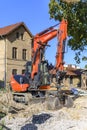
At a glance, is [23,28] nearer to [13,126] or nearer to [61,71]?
[61,71]

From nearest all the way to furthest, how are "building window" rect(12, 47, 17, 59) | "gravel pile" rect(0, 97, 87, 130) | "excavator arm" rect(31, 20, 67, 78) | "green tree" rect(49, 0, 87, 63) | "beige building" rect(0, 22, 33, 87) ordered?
"gravel pile" rect(0, 97, 87, 130) → "excavator arm" rect(31, 20, 67, 78) → "green tree" rect(49, 0, 87, 63) → "beige building" rect(0, 22, 33, 87) → "building window" rect(12, 47, 17, 59)

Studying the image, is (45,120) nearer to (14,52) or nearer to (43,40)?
(43,40)

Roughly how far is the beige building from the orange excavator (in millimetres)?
27931

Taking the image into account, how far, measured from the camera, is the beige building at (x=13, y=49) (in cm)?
5302

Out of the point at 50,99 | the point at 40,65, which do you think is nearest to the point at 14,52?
the point at 40,65

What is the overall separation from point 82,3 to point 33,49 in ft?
20.7

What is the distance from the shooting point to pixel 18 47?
183ft

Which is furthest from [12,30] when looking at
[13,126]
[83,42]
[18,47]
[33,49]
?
[13,126]

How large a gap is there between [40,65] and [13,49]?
3239 cm

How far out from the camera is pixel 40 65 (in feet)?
75.3

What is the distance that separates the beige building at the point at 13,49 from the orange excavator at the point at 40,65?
2793cm

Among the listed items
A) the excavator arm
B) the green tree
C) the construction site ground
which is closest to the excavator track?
the construction site ground

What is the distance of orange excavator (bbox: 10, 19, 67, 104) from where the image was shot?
74.0ft

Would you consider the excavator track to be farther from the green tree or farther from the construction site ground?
the green tree
